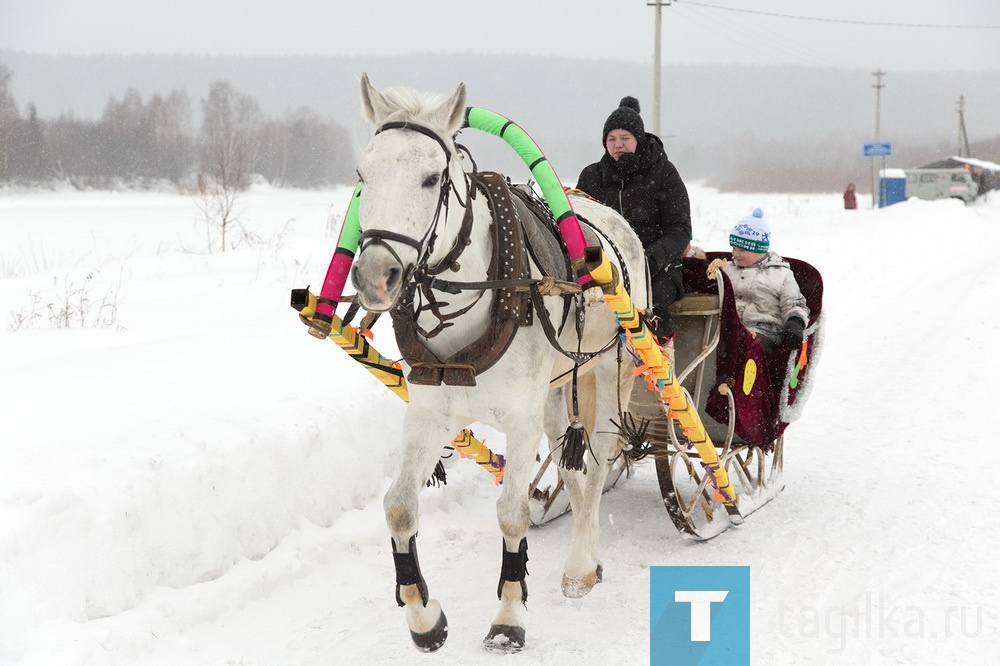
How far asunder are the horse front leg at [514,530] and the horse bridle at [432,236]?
0.81 m

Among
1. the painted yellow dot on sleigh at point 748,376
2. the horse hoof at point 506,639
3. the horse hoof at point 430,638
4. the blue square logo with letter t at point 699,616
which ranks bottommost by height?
the blue square logo with letter t at point 699,616

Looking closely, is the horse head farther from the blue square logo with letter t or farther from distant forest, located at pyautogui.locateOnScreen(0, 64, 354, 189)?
distant forest, located at pyautogui.locateOnScreen(0, 64, 354, 189)

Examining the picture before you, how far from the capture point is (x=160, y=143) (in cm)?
3325

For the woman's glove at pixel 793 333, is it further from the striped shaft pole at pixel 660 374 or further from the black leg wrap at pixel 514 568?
the black leg wrap at pixel 514 568

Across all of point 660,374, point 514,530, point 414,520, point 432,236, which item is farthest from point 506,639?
point 432,236

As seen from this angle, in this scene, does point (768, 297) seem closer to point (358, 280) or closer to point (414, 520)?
point (414, 520)

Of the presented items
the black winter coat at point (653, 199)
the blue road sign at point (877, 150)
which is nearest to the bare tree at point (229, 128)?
the black winter coat at point (653, 199)

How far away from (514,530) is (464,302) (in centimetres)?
102

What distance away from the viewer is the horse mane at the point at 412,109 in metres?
3.23

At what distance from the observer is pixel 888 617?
156 inches

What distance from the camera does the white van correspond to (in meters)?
42.3

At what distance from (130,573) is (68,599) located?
1.12ft

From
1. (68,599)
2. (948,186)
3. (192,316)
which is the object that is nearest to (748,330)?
(68,599)

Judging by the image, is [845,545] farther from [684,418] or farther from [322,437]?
[322,437]
